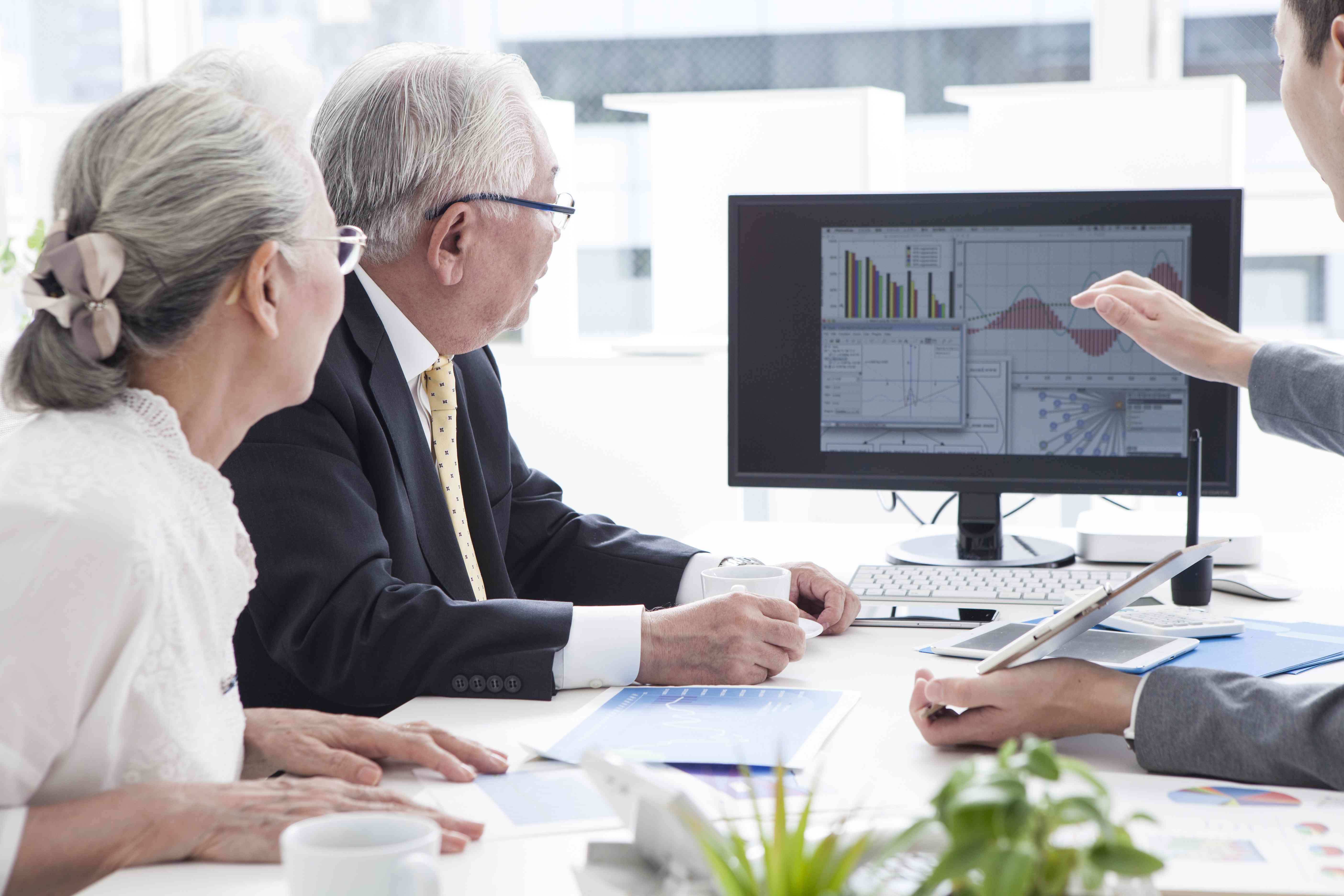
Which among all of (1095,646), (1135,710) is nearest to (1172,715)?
(1135,710)

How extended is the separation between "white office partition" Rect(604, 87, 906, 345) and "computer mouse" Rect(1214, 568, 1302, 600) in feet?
3.32

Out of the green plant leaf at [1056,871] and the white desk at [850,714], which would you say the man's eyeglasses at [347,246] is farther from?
the green plant leaf at [1056,871]

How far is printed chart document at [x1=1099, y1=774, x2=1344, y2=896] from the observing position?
2.75 ft

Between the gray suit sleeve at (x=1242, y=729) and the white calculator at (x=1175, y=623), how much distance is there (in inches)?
12.6

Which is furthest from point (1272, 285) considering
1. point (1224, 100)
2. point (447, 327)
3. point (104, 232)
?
point (104, 232)

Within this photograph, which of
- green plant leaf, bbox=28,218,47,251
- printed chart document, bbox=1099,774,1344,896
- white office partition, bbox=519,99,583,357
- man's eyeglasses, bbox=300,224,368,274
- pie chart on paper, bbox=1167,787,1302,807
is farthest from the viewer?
white office partition, bbox=519,99,583,357

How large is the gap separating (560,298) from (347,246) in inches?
67.2

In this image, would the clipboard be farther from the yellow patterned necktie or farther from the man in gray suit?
the yellow patterned necktie

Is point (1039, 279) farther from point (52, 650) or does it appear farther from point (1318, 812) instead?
point (52, 650)

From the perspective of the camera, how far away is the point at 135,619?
952mm

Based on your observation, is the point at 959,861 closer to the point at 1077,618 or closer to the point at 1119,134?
the point at 1077,618

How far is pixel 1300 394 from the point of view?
161cm

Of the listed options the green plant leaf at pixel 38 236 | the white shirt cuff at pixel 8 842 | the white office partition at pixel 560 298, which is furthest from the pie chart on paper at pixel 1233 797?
the green plant leaf at pixel 38 236

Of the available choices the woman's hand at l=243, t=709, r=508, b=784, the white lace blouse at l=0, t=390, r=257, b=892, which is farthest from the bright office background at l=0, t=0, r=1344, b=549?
the woman's hand at l=243, t=709, r=508, b=784
